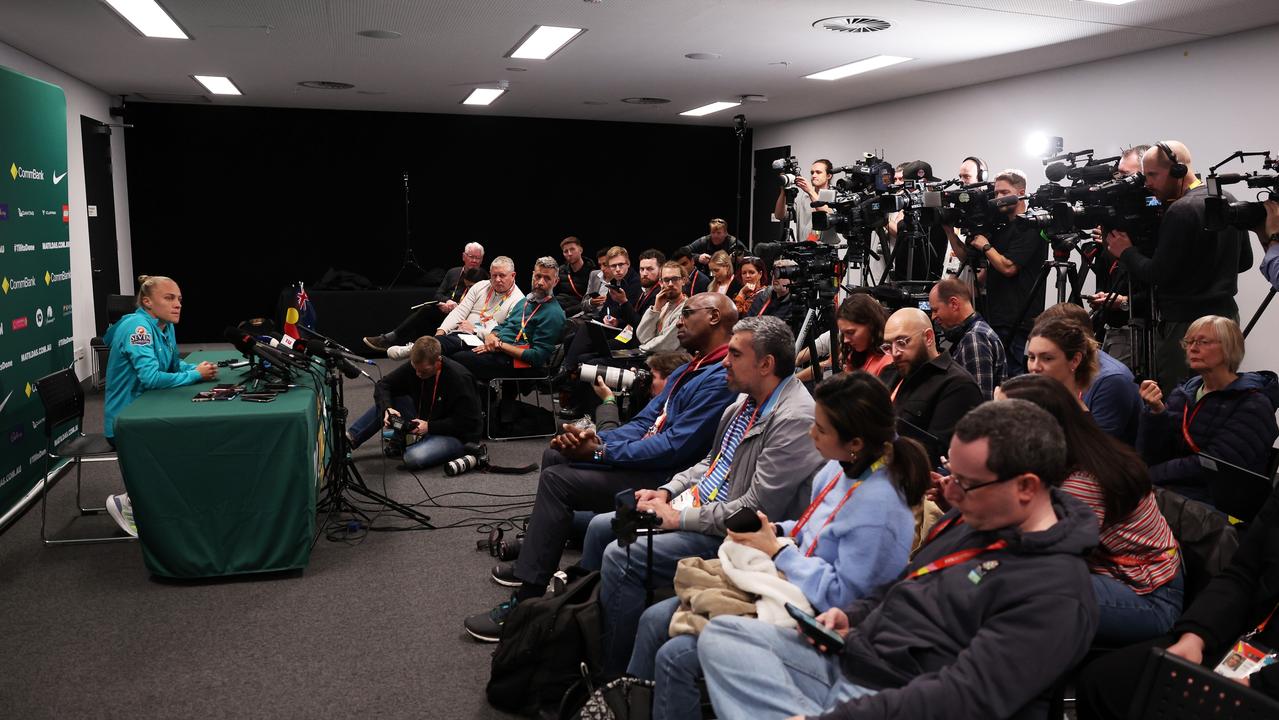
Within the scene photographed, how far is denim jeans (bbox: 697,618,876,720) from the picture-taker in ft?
6.21

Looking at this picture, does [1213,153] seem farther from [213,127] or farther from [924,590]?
[213,127]

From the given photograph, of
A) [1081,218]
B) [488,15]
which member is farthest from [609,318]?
[1081,218]

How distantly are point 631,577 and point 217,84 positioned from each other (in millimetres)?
8318

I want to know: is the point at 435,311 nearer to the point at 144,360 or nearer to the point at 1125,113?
the point at 144,360

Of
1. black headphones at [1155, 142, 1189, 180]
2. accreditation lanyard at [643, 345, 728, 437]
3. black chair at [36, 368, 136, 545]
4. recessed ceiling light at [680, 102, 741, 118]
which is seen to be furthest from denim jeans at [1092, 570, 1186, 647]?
recessed ceiling light at [680, 102, 741, 118]

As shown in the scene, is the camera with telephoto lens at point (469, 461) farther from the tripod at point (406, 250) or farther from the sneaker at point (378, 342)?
the tripod at point (406, 250)

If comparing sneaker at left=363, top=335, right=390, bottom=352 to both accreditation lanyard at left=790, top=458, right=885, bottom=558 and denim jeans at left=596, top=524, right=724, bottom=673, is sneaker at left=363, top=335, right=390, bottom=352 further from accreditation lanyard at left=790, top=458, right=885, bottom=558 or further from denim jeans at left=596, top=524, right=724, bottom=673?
accreditation lanyard at left=790, top=458, right=885, bottom=558

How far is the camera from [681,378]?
3.64 m

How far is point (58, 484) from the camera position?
5191 millimetres

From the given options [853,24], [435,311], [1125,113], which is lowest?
[435,311]

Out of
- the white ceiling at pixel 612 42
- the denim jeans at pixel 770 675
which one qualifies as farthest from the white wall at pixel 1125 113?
the denim jeans at pixel 770 675

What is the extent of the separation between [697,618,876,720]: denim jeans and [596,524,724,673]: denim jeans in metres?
0.74

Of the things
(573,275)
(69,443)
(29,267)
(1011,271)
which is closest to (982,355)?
(1011,271)

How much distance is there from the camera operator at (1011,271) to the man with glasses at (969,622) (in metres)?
3.54
